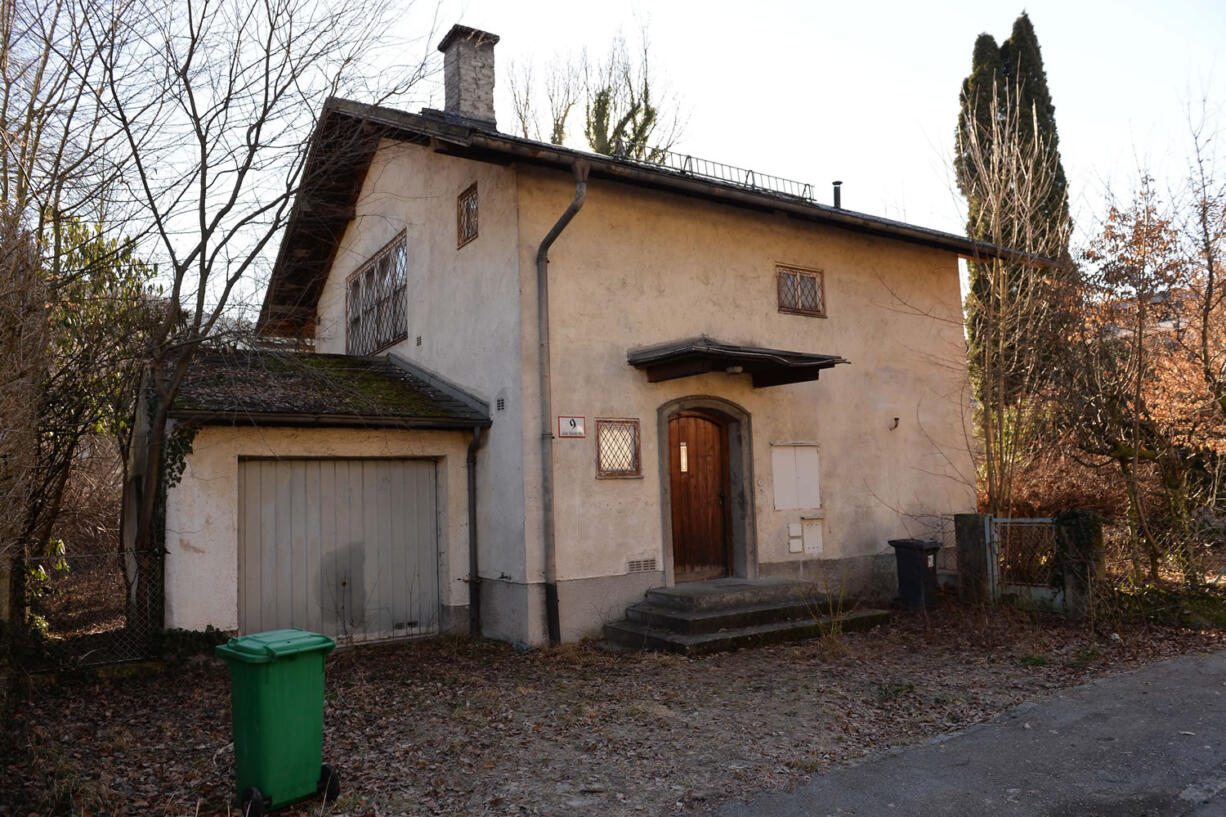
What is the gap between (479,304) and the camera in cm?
1020

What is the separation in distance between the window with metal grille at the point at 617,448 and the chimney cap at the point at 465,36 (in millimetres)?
5637

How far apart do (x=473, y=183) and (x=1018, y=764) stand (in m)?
8.16

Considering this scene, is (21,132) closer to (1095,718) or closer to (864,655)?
(864,655)

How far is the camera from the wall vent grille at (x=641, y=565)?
9.69m

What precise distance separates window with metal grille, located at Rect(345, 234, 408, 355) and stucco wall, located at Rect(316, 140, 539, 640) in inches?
10.4

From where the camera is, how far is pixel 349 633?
9.55 m

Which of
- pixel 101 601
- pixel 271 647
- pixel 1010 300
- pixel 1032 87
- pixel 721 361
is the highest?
pixel 1032 87

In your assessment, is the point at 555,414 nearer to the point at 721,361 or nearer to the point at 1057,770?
the point at 721,361

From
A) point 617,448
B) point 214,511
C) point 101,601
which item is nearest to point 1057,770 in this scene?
point 617,448

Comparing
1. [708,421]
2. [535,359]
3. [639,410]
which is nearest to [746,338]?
[708,421]

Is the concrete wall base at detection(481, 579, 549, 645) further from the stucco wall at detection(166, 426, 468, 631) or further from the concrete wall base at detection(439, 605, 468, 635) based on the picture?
the stucco wall at detection(166, 426, 468, 631)

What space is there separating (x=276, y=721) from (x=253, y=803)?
0.42m

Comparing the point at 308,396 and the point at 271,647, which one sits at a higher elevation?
the point at 308,396

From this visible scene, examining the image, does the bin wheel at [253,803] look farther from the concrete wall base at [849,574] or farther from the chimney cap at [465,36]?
the chimney cap at [465,36]
